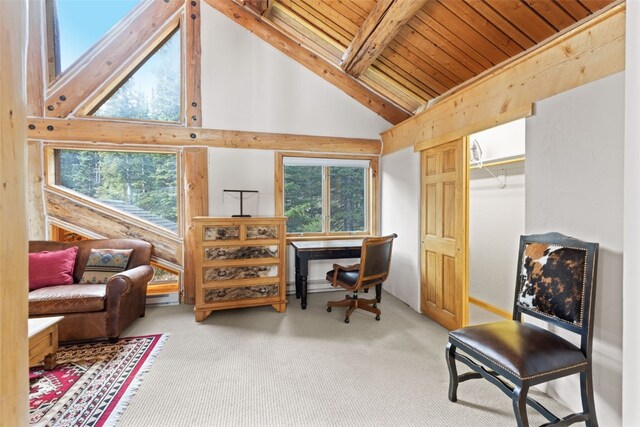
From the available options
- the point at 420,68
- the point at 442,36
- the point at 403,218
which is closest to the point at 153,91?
the point at 420,68

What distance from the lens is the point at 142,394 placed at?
1.91 m

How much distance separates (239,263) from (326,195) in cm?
175

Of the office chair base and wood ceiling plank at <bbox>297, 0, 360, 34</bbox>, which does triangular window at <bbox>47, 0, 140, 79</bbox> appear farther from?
the office chair base

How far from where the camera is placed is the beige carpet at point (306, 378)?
5.63ft

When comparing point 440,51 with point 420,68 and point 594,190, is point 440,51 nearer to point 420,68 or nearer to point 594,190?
point 420,68

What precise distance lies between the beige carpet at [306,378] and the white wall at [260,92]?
2714 mm

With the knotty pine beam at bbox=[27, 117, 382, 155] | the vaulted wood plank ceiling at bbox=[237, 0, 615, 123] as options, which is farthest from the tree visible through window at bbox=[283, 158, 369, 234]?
the vaulted wood plank ceiling at bbox=[237, 0, 615, 123]

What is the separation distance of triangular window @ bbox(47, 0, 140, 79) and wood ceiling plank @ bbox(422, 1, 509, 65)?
13.0 feet

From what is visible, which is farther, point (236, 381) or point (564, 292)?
point (236, 381)

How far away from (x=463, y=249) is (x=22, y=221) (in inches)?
119

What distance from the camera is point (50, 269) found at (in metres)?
2.86

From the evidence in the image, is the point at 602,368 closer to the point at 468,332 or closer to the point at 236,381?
the point at 468,332

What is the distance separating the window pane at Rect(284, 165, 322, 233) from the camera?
4215mm

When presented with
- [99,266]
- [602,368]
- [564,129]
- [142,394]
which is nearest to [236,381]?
[142,394]
